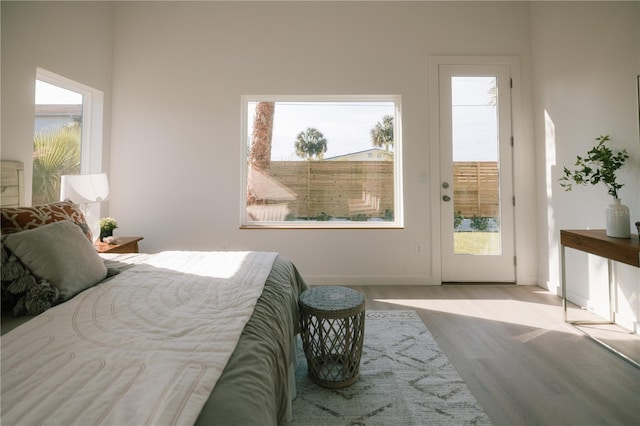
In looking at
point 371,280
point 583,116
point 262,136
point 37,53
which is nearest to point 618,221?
point 583,116

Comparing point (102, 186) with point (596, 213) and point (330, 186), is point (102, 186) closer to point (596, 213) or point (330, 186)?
point (330, 186)

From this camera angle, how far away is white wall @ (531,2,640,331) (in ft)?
7.68

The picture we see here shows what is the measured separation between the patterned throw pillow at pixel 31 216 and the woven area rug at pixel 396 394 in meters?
1.58

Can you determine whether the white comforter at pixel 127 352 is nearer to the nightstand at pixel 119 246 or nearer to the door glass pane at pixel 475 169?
the nightstand at pixel 119 246

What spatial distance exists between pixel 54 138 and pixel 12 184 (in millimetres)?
747

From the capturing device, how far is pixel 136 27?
3510 mm

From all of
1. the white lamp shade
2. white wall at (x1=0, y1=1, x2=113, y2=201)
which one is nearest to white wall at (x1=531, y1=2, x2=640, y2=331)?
the white lamp shade

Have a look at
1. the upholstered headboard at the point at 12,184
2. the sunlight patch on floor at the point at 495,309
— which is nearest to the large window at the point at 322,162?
the sunlight patch on floor at the point at 495,309

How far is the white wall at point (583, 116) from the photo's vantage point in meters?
2.34

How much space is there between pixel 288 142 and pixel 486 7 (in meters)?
2.62

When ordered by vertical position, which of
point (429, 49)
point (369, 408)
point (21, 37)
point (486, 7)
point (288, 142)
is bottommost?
point (369, 408)

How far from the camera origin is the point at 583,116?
2.75 metres

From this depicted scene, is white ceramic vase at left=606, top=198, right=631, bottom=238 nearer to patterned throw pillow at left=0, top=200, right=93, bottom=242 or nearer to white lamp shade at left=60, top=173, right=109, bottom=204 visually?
patterned throw pillow at left=0, top=200, right=93, bottom=242

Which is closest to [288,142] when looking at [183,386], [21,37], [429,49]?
[429,49]
